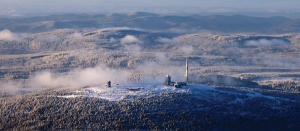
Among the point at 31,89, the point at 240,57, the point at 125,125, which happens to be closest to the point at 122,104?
the point at 125,125

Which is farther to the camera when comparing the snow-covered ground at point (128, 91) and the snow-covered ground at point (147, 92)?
the snow-covered ground at point (147, 92)

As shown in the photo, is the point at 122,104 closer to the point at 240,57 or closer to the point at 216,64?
the point at 216,64

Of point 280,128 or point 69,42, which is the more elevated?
point 69,42

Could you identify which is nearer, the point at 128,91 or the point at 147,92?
the point at 147,92

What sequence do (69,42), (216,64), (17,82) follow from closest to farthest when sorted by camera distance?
(17,82) < (216,64) < (69,42)

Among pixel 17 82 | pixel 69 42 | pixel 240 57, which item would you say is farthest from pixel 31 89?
pixel 69 42

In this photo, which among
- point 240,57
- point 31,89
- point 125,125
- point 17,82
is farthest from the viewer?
point 240,57

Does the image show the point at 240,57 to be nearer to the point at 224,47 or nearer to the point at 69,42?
the point at 224,47

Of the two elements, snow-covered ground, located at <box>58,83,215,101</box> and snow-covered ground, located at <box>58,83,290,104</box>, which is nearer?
snow-covered ground, located at <box>58,83,215,101</box>

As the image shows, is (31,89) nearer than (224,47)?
Yes
